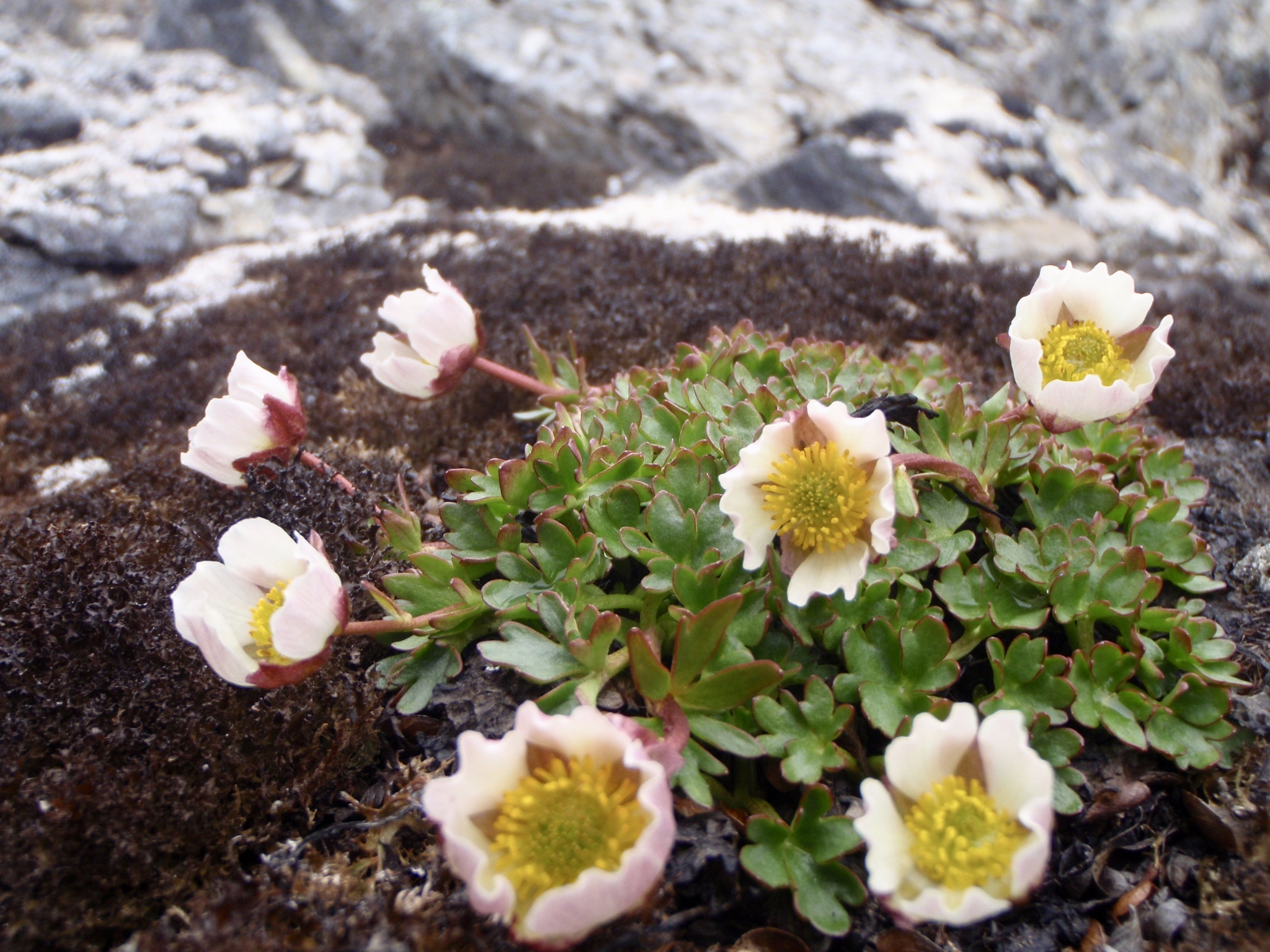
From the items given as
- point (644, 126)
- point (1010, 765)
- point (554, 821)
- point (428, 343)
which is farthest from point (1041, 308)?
point (644, 126)

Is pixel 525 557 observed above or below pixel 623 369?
above

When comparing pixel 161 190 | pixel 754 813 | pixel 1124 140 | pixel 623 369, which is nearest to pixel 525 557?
pixel 754 813

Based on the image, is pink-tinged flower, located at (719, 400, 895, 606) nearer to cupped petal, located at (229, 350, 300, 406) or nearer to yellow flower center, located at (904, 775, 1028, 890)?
yellow flower center, located at (904, 775, 1028, 890)

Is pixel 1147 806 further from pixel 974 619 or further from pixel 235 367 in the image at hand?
pixel 235 367

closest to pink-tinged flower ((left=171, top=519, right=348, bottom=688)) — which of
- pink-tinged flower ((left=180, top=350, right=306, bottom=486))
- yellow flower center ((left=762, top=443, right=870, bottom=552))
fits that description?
pink-tinged flower ((left=180, top=350, right=306, bottom=486))

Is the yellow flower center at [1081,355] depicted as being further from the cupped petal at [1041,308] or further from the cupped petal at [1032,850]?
the cupped petal at [1032,850]

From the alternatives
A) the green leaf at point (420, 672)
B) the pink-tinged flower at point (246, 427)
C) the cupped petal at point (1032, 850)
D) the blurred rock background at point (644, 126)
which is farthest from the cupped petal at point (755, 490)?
the blurred rock background at point (644, 126)
